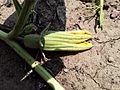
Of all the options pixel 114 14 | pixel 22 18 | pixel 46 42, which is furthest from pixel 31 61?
pixel 114 14

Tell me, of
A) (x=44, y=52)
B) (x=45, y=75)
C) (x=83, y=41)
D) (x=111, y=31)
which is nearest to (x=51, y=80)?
(x=45, y=75)

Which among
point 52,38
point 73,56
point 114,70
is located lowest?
point 114,70

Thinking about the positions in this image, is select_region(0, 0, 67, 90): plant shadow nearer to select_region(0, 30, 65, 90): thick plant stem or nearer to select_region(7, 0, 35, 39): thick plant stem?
select_region(0, 30, 65, 90): thick plant stem

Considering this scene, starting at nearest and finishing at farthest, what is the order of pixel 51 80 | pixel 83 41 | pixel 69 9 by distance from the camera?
pixel 51 80 → pixel 83 41 → pixel 69 9

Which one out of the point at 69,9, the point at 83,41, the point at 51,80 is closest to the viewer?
the point at 51,80

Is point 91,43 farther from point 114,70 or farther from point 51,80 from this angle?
point 51,80

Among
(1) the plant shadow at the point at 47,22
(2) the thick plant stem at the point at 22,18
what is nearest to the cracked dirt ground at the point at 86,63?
(1) the plant shadow at the point at 47,22

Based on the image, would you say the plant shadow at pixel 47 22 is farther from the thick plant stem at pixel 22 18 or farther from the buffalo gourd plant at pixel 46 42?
the thick plant stem at pixel 22 18
